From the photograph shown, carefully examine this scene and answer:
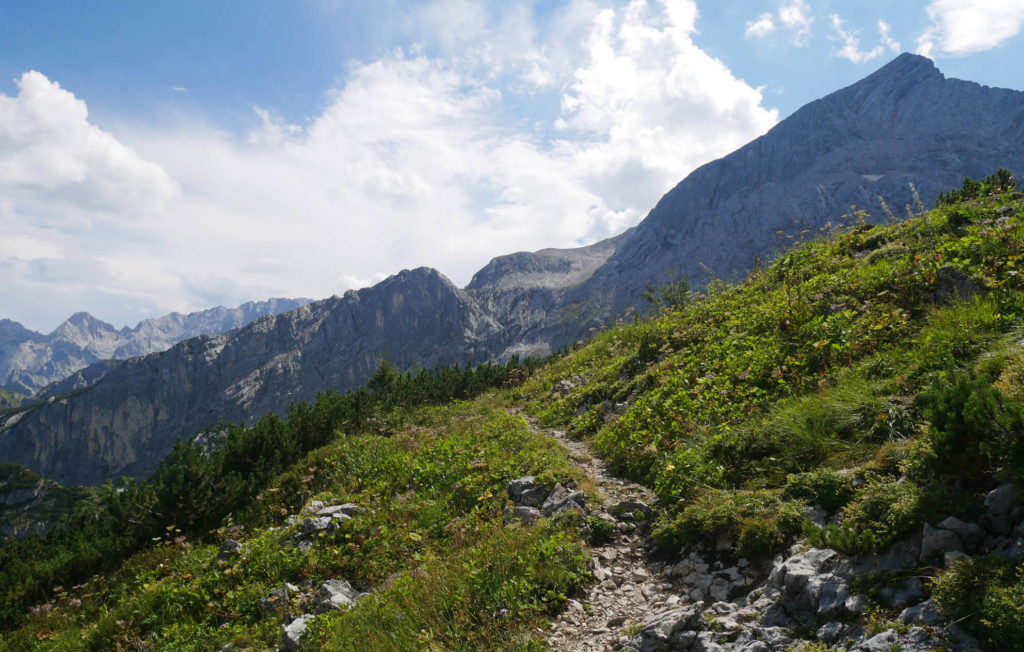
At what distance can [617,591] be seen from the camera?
5.73 meters

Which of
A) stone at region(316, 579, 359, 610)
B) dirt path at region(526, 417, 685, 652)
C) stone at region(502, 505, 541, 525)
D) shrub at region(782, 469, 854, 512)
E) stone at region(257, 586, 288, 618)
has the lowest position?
stone at region(257, 586, 288, 618)

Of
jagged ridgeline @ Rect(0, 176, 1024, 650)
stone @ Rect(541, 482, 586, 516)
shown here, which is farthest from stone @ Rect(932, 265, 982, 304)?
stone @ Rect(541, 482, 586, 516)

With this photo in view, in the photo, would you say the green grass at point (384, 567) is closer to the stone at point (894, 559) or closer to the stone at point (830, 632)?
the stone at point (830, 632)

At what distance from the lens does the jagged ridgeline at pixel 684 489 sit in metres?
4.19

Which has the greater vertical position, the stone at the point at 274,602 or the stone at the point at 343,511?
the stone at the point at 343,511

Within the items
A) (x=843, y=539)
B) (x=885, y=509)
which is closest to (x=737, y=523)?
(x=843, y=539)

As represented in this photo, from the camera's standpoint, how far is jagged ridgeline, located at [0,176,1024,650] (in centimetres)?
419

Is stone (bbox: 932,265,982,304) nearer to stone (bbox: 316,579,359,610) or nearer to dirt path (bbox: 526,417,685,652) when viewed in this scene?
dirt path (bbox: 526,417,685,652)

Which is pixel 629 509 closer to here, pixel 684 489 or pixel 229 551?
pixel 684 489

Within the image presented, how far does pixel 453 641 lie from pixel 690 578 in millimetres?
2784

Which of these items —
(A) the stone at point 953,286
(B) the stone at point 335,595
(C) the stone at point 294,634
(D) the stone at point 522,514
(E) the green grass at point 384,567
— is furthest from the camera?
(A) the stone at point 953,286

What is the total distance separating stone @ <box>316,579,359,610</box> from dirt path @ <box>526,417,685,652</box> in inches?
121

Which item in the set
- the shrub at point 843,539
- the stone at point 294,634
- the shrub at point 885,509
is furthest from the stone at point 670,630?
the stone at point 294,634

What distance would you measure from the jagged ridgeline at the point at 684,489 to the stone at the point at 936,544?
0.06 ft
